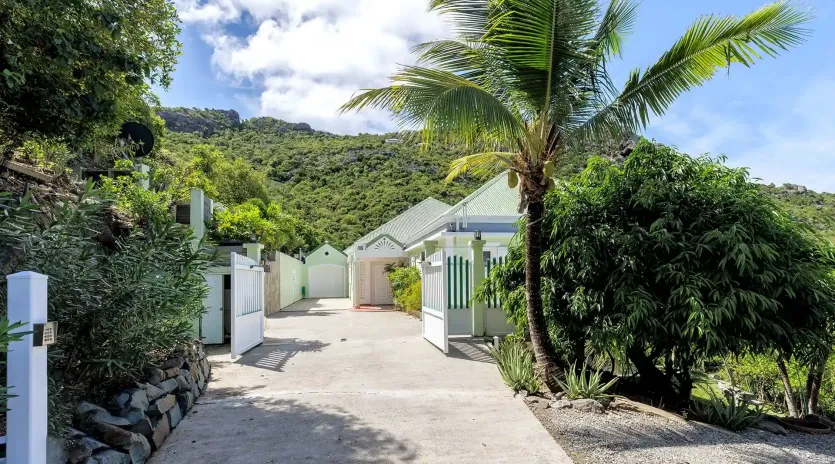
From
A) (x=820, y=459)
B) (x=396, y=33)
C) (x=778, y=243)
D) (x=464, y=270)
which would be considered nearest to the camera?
(x=820, y=459)

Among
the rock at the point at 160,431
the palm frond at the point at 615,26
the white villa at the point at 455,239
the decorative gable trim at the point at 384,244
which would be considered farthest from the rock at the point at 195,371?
the decorative gable trim at the point at 384,244

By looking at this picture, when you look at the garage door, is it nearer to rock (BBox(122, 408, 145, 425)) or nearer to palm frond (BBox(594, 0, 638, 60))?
palm frond (BBox(594, 0, 638, 60))

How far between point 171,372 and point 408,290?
1300 centimetres

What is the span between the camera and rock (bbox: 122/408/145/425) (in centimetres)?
450

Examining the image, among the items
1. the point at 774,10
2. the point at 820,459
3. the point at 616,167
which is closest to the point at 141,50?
the point at 616,167

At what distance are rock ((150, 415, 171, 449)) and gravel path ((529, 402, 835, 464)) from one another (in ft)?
12.4

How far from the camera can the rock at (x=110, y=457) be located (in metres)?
3.84

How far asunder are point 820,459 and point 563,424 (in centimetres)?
241

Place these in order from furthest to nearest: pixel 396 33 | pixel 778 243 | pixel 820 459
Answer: pixel 396 33, pixel 778 243, pixel 820 459

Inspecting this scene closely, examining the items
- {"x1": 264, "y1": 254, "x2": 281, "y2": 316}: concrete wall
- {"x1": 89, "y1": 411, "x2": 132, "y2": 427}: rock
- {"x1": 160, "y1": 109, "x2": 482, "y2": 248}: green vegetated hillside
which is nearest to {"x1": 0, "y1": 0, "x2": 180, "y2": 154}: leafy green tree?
{"x1": 89, "y1": 411, "x2": 132, "y2": 427}: rock

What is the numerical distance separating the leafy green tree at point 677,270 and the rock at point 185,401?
4.59 m

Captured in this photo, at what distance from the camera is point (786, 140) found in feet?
33.3

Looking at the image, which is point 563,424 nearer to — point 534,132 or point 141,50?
point 534,132

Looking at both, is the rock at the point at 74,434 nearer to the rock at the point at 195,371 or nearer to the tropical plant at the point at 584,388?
the rock at the point at 195,371
